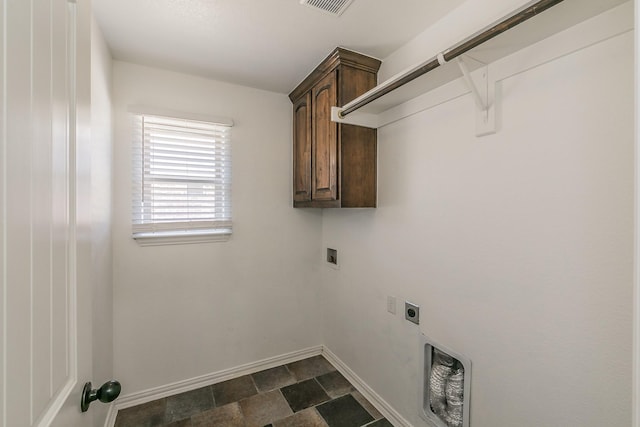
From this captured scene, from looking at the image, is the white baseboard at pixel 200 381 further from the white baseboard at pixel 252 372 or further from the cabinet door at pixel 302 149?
the cabinet door at pixel 302 149

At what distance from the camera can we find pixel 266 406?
6.41 feet

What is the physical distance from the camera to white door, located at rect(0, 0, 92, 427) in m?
0.40

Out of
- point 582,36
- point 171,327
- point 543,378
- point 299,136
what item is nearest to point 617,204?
point 582,36

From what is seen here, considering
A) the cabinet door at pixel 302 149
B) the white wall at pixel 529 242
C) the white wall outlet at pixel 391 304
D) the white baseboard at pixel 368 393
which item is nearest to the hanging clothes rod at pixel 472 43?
the white wall at pixel 529 242

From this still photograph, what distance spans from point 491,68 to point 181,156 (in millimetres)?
2079

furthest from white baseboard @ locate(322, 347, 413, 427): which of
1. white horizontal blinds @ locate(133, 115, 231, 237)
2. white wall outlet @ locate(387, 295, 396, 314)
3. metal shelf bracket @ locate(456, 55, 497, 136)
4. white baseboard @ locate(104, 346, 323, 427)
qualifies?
metal shelf bracket @ locate(456, 55, 497, 136)

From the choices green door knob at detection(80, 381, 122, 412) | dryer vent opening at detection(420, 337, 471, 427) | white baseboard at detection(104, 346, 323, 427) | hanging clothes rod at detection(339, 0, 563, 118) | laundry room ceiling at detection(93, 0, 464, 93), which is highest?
laundry room ceiling at detection(93, 0, 464, 93)

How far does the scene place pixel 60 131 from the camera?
0.58 metres

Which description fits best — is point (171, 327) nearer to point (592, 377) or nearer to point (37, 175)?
point (37, 175)

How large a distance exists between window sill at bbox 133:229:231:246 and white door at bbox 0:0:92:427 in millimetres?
1412

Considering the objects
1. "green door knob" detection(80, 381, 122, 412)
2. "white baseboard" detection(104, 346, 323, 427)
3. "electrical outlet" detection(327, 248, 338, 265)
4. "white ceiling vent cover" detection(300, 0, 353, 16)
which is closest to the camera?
"green door knob" detection(80, 381, 122, 412)

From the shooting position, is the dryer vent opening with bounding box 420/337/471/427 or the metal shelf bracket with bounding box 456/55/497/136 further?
the dryer vent opening with bounding box 420/337/471/427

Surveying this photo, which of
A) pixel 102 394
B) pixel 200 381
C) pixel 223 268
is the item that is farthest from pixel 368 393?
pixel 102 394

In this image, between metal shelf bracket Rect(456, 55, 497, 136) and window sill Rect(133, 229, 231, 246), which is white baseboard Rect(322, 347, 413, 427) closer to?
window sill Rect(133, 229, 231, 246)
